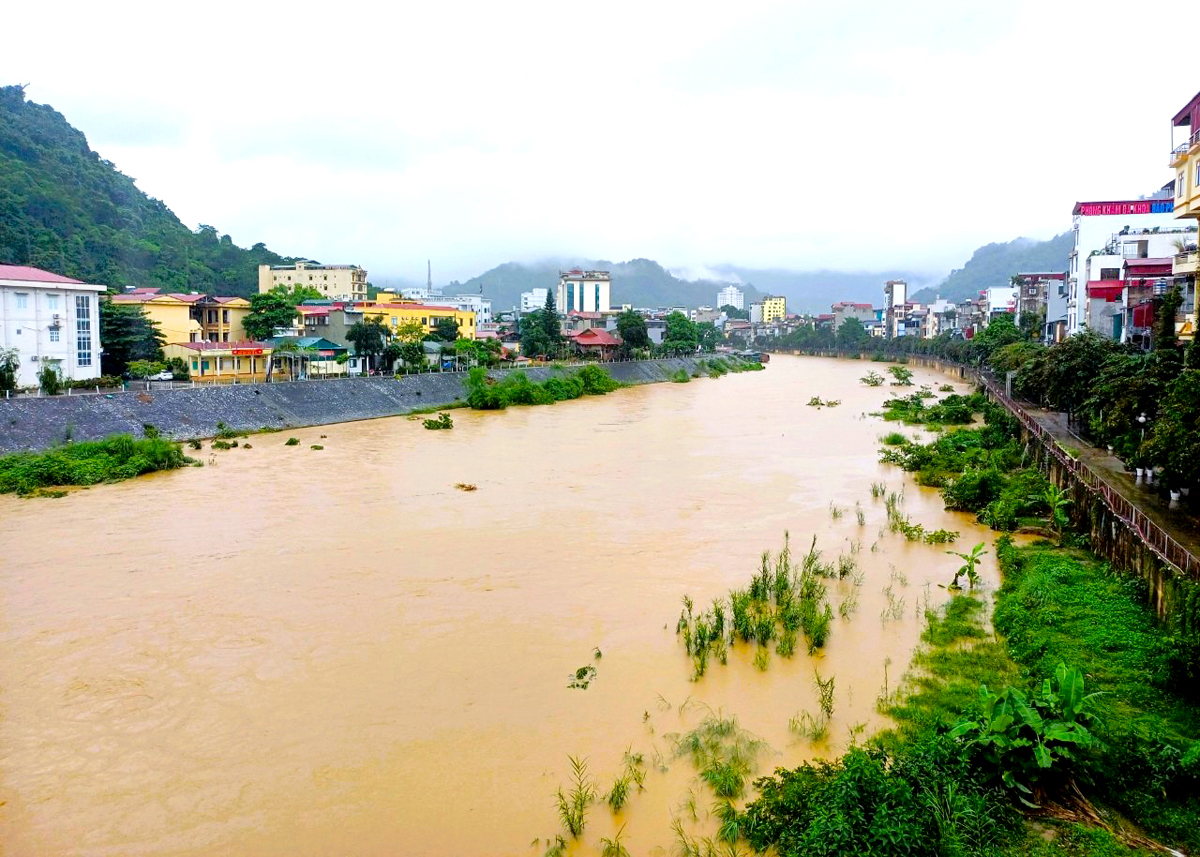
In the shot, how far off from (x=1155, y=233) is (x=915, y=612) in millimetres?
28426

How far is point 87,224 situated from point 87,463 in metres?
37.0

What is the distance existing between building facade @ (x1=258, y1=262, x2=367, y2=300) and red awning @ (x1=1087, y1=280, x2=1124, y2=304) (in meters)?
46.0

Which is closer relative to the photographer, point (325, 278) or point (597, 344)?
point (597, 344)

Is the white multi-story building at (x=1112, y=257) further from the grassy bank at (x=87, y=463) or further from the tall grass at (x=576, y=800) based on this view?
the grassy bank at (x=87, y=463)

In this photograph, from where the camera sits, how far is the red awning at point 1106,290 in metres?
29.4

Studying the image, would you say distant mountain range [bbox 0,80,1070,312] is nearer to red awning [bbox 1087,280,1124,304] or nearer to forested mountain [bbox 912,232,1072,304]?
red awning [bbox 1087,280,1124,304]

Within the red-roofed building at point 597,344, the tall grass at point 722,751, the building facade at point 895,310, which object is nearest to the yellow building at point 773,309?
the building facade at point 895,310

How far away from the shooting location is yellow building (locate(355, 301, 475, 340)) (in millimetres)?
43700

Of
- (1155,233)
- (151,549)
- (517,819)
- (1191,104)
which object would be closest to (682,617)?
(517,819)

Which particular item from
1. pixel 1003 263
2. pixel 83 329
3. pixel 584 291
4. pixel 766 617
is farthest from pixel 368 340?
pixel 1003 263

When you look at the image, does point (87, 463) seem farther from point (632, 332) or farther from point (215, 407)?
point (632, 332)

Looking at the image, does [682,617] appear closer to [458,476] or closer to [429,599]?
[429,599]

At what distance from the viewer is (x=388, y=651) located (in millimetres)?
9406

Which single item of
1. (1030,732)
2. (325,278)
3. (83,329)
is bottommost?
(1030,732)
